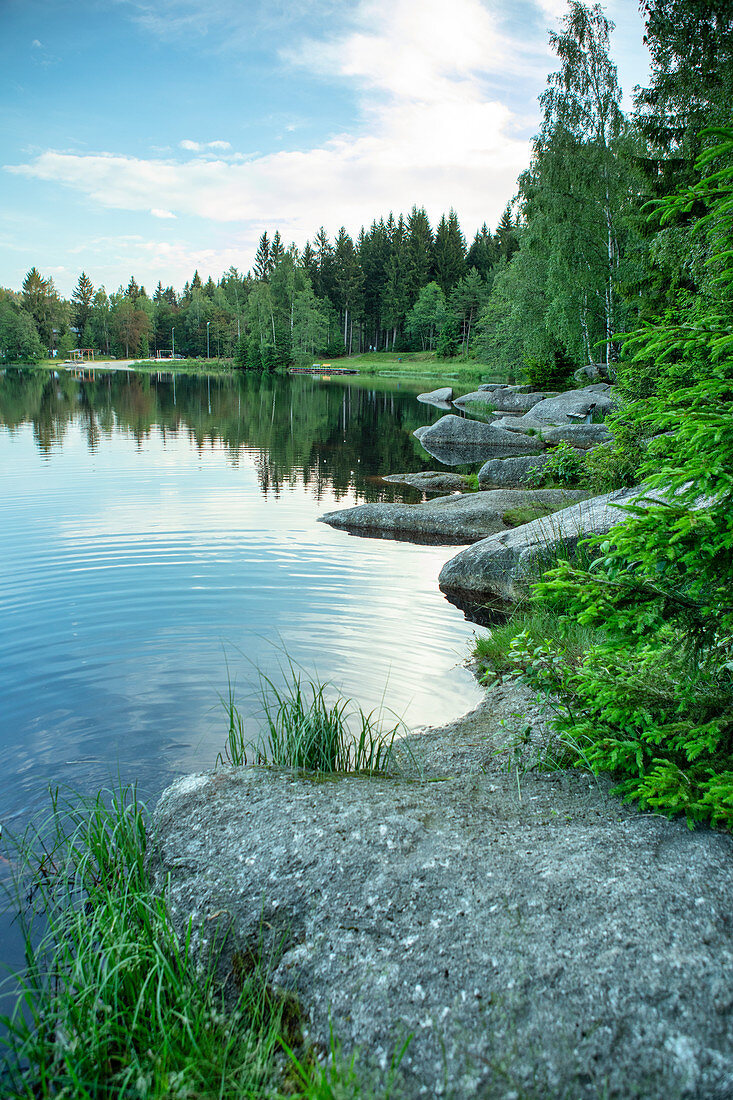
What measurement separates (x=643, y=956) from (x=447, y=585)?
749cm

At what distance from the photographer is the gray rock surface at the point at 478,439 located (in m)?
23.1

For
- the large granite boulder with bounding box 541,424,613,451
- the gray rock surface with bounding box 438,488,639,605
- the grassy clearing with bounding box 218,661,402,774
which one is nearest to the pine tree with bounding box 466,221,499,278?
the large granite boulder with bounding box 541,424,613,451

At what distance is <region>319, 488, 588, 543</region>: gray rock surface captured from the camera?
42.3 ft

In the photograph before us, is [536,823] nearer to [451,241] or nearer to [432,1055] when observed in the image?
[432,1055]

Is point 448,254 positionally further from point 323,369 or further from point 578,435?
point 578,435

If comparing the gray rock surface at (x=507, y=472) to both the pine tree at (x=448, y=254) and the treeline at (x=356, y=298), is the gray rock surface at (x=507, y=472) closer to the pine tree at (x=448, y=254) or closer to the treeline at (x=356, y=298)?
the treeline at (x=356, y=298)

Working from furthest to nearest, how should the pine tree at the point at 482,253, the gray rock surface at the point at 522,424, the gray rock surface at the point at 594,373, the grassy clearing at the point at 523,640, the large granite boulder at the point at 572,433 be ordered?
the pine tree at the point at 482,253
the gray rock surface at the point at 594,373
the gray rock surface at the point at 522,424
the large granite boulder at the point at 572,433
the grassy clearing at the point at 523,640

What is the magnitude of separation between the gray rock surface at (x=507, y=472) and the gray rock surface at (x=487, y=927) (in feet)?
46.2

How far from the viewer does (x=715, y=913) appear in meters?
2.42

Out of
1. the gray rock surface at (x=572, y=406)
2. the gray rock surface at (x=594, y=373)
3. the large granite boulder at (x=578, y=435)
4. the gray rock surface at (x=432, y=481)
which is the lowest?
the gray rock surface at (x=432, y=481)

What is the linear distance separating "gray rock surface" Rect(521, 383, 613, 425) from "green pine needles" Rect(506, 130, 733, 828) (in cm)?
2224

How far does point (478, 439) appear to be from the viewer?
24391 millimetres

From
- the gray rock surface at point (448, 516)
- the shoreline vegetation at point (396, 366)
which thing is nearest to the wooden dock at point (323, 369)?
the shoreline vegetation at point (396, 366)

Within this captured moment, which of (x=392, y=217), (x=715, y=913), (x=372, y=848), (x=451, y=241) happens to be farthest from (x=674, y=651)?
(x=392, y=217)
